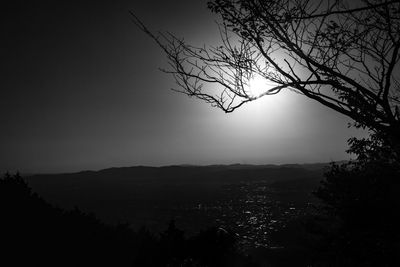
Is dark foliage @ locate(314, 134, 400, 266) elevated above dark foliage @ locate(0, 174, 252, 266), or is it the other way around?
dark foliage @ locate(314, 134, 400, 266)

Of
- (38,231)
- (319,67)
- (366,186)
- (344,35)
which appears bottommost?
(38,231)

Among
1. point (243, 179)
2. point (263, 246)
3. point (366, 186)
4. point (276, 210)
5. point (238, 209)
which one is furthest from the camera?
point (243, 179)

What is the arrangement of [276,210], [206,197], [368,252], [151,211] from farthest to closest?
1. [206,197]
2. [151,211]
3. [276,210]
4. [368,252]

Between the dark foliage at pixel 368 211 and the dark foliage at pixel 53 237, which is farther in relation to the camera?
the dark foliage at pixel 53 237

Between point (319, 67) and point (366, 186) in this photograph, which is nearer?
point (319, 67)

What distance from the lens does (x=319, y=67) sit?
15.6 ft

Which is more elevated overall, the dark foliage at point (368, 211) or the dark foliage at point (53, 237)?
the dark foliage at point (368, 211)

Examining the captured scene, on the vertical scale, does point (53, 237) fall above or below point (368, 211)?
below

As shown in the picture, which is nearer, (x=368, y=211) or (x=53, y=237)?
(x=368, y=211)

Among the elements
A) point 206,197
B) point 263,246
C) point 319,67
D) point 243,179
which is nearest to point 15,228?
point 319,67

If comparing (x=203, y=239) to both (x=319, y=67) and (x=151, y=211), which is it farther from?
(x=151, y=211)

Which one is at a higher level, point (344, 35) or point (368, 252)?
point (344, 35)

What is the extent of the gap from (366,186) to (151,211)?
3846 inches

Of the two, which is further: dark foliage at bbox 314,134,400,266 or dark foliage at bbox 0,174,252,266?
dark foliage at bbox 0,174,252,266
